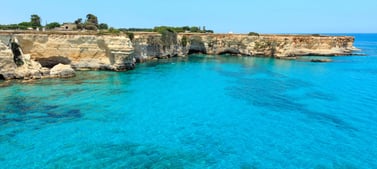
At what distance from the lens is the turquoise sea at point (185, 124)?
1552 cm

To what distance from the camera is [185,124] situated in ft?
68.5

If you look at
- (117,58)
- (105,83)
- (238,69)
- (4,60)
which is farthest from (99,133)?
(238,69)

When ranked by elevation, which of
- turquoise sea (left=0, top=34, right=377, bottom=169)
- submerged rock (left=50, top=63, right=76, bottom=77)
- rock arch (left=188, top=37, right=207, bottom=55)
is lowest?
turquoise sea (left=0, top=34, right=377, bottom=169)

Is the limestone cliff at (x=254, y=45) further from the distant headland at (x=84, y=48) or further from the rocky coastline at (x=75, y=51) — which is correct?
the rocky coastline at (x=75, y=51)

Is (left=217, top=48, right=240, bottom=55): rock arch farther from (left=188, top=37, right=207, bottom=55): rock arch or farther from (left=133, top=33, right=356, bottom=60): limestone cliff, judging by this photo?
(left=188, top=37, right=207, bottom=55): rock arch

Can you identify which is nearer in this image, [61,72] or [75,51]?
[61,72]

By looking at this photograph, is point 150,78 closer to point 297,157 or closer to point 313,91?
point 313,91

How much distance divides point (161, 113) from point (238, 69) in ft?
90.7

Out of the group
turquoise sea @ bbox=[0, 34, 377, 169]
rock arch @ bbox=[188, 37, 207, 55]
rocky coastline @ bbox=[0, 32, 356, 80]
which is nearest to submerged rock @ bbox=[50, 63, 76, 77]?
rocky coastline @ bbox=[0, 32, 356, 80]

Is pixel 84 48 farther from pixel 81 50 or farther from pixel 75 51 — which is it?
pixel 75 51

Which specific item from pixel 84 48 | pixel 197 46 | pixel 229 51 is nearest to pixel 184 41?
pixel 197 46

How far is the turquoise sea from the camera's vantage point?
50.9ft

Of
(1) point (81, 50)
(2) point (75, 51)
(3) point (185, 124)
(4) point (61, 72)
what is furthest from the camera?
(1) point (81, 50)

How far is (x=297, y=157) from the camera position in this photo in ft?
52.4
